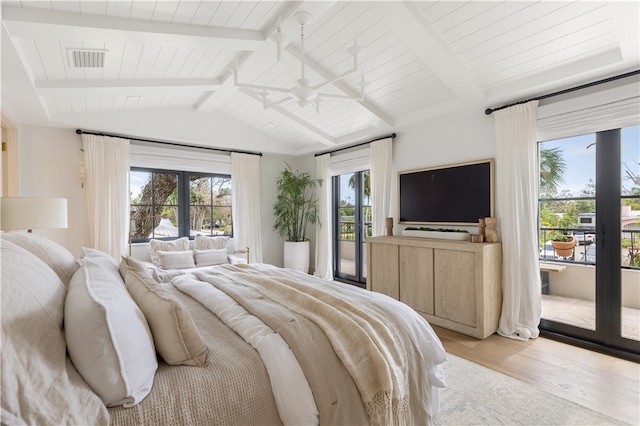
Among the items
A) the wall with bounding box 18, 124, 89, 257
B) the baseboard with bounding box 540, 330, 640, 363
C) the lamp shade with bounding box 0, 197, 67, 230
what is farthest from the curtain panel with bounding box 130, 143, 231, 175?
the baseboard with bounding box 540, 330, 640, 363

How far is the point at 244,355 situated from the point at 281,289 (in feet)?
2.24

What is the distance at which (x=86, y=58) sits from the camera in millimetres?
2689

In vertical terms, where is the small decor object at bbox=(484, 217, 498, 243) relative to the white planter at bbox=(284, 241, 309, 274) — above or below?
above

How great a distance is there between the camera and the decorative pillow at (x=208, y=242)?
4.64 metres

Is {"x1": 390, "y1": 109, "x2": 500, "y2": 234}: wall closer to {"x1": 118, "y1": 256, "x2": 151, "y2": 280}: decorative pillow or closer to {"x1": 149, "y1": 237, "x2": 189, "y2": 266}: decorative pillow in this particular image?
{"x1": 149, "y1": 237, "x2": 189, "y2": 266}: decorative pillow

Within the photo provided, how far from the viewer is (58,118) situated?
12.3ft

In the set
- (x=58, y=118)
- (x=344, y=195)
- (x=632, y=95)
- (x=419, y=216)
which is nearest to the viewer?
(x=632, y=95)

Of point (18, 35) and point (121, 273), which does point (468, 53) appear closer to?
point (121, 273)

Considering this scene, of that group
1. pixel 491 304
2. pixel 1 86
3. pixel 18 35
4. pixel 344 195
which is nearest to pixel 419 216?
pixel 491 304

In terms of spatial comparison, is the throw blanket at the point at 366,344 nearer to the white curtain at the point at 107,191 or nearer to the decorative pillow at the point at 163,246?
the decorative pillow at the point at 163,246

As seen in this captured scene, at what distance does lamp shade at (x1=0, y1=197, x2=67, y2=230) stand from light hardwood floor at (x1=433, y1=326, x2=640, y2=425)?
349 cm

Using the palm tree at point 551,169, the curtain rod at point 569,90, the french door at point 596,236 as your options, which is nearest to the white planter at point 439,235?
A: the french door at point 596,236

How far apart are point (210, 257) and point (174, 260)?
0.48 m

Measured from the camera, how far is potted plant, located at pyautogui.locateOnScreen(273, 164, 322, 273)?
5465 mm
